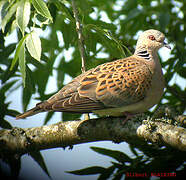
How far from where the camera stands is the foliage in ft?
10.0

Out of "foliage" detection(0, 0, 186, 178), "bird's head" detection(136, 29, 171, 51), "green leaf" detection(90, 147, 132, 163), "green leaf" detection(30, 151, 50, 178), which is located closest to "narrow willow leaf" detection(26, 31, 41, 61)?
"foliage" detection(0, 0, 186, 178)

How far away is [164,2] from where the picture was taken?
4734 mm

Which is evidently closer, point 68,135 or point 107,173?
point 68,135

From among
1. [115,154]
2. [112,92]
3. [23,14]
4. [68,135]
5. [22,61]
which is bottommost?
[115,154]

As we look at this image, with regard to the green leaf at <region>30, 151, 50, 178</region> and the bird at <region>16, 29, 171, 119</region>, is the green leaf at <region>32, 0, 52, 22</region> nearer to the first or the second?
the bird at <region>16, 29, 171, 119</region>

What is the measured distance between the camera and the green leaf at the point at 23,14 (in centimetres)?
265

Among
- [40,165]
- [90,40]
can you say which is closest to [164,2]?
[90,40]

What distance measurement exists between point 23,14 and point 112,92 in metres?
1.09

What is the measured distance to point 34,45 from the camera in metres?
2.70

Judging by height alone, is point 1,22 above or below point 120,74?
above

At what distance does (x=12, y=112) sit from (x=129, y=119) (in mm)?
1379

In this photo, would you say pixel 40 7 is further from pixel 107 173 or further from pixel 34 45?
pixel 107 173

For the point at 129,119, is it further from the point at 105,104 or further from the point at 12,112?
the point at 12,112

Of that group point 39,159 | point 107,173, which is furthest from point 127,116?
point 39,159
